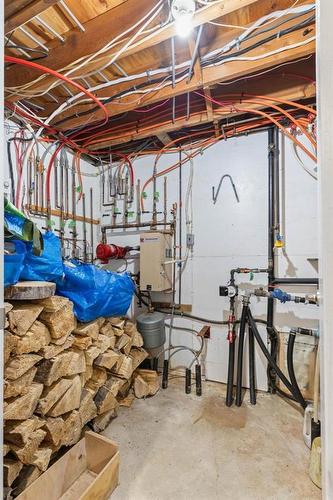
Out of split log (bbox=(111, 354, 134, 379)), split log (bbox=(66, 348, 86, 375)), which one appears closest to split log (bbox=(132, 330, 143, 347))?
split log (bbox=(111, 354, 134, 379))

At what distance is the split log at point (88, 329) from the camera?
68.3 inches

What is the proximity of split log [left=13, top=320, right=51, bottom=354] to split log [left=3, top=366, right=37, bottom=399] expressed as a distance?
0.12 metres

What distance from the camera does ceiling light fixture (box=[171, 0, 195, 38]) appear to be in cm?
130

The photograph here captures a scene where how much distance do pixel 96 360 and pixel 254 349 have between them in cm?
150

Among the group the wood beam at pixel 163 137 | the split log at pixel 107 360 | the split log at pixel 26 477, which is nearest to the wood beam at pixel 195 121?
the wood beam at pixel 163 137

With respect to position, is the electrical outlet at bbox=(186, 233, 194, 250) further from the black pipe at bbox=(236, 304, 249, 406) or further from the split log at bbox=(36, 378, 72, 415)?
the split log at bbox=(36, 378, 72, 415)

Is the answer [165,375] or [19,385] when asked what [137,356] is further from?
[19,385]

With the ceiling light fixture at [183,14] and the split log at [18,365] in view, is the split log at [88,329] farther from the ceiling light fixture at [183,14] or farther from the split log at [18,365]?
the ceiling light fixture at [183,14]

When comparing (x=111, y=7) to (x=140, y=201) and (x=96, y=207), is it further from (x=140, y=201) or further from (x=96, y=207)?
(x=96, y=207)

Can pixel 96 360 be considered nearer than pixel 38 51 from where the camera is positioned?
No

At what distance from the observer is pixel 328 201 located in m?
0.44

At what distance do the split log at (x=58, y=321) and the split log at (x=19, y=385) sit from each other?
21 cm

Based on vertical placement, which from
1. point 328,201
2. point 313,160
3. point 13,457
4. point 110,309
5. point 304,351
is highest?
point 313,160

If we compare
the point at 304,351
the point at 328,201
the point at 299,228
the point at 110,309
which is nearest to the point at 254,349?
the point at 304,351
